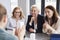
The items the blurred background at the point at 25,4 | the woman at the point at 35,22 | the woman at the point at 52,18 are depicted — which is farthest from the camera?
the blurred background at the point at 25,4

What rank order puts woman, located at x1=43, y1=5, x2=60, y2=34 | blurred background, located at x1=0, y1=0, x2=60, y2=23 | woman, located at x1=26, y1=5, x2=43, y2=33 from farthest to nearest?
blurred background, located at x1=0, y1=0, x2=60, y2=23
woman, located at x1=26, y1=5, x2=43, y2=33
woman, located at x1=43, y1=5, x2=60, y2=34

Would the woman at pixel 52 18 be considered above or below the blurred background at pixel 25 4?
below

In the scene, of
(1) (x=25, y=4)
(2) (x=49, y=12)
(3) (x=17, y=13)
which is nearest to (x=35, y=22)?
(3) (x=17, y=13)

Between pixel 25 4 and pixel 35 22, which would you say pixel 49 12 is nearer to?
pixel 35 22

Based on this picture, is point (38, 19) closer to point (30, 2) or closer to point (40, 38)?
point (40, 38)

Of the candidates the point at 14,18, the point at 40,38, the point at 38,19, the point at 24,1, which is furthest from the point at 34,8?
the point at 24,1

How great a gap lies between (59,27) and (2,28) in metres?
1.69

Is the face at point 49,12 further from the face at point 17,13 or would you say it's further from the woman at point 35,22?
the face at point 17,13

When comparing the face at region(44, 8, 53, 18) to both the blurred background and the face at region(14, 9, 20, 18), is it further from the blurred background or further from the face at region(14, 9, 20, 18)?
the blurred background

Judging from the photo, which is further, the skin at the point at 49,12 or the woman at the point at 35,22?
the woman at the point at 35,22

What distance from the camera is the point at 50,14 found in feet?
9.65

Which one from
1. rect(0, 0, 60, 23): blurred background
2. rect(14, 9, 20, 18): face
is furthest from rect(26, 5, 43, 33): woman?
rect(0, 0, 60, 23): blurred background

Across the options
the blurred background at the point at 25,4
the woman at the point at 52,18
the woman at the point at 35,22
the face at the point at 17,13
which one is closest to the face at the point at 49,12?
the woman at the point at 52,18

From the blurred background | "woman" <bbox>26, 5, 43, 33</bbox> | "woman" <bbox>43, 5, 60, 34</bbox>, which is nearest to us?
"woman" <bbox>43, 5, 60, 34</bbox>
